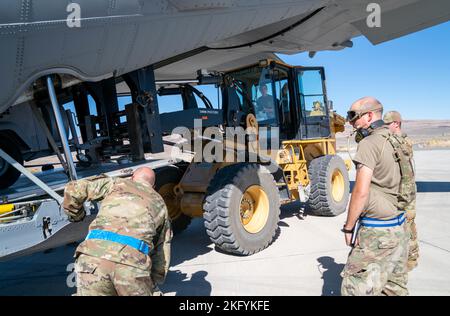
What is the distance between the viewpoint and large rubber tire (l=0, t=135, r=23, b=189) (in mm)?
4051

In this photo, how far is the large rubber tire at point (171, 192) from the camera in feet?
19.0

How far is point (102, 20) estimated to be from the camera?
327 cm

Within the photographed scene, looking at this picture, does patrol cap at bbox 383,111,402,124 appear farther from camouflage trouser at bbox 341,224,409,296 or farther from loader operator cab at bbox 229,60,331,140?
loader operator cab at bbox 229,60,331,140

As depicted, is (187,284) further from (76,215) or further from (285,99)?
(285,99)

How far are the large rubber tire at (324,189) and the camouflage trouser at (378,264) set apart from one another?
3931 millimetres

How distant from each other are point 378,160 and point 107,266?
2124 mm

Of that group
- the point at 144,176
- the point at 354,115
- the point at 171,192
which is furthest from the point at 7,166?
the point at 354,115

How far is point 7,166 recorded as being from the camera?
412cm

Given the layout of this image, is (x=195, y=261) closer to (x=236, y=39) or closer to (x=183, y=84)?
(x=183, y=84)

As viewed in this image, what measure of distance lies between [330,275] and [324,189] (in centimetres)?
274

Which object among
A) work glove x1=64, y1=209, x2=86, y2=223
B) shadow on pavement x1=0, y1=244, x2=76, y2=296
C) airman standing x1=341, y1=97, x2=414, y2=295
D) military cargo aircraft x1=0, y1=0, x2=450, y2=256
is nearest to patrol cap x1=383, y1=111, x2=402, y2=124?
airman standing x1=341, y1=97, x2=414, y2=295

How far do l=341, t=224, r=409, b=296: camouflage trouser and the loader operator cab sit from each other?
13.3 feet
